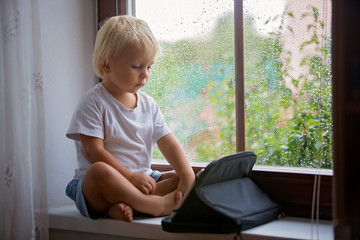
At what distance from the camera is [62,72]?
1.54 m

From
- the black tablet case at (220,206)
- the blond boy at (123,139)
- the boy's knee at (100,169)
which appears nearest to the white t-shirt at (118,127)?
the blond boy at (123,139)

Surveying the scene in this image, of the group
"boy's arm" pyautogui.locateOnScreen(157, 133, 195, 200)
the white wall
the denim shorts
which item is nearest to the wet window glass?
"boy's arm" pyautogui.locateOnScreen(157, 133, 195, 200)

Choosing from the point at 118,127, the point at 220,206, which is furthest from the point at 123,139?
the point at 220,206

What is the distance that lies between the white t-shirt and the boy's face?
0.21 feet

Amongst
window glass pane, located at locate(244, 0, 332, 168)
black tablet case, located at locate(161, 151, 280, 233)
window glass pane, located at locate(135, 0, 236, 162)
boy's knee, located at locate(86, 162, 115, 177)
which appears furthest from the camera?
window glass pane, located at locate(135, 0, 236, 162)

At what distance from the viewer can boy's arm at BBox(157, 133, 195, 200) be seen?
1.34 m

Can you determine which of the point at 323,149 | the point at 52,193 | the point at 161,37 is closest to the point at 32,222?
the point at 52,193

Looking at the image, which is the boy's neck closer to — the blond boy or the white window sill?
the blond boy

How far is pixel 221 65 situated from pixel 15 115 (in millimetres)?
639

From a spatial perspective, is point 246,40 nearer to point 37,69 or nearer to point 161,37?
point 161,37

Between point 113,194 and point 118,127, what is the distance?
23cm

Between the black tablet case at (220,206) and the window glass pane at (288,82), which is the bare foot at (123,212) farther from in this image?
the window glass pane at (288,82)

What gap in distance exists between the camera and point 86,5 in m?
1.61

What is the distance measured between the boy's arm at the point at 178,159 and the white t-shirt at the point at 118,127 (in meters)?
0.02
